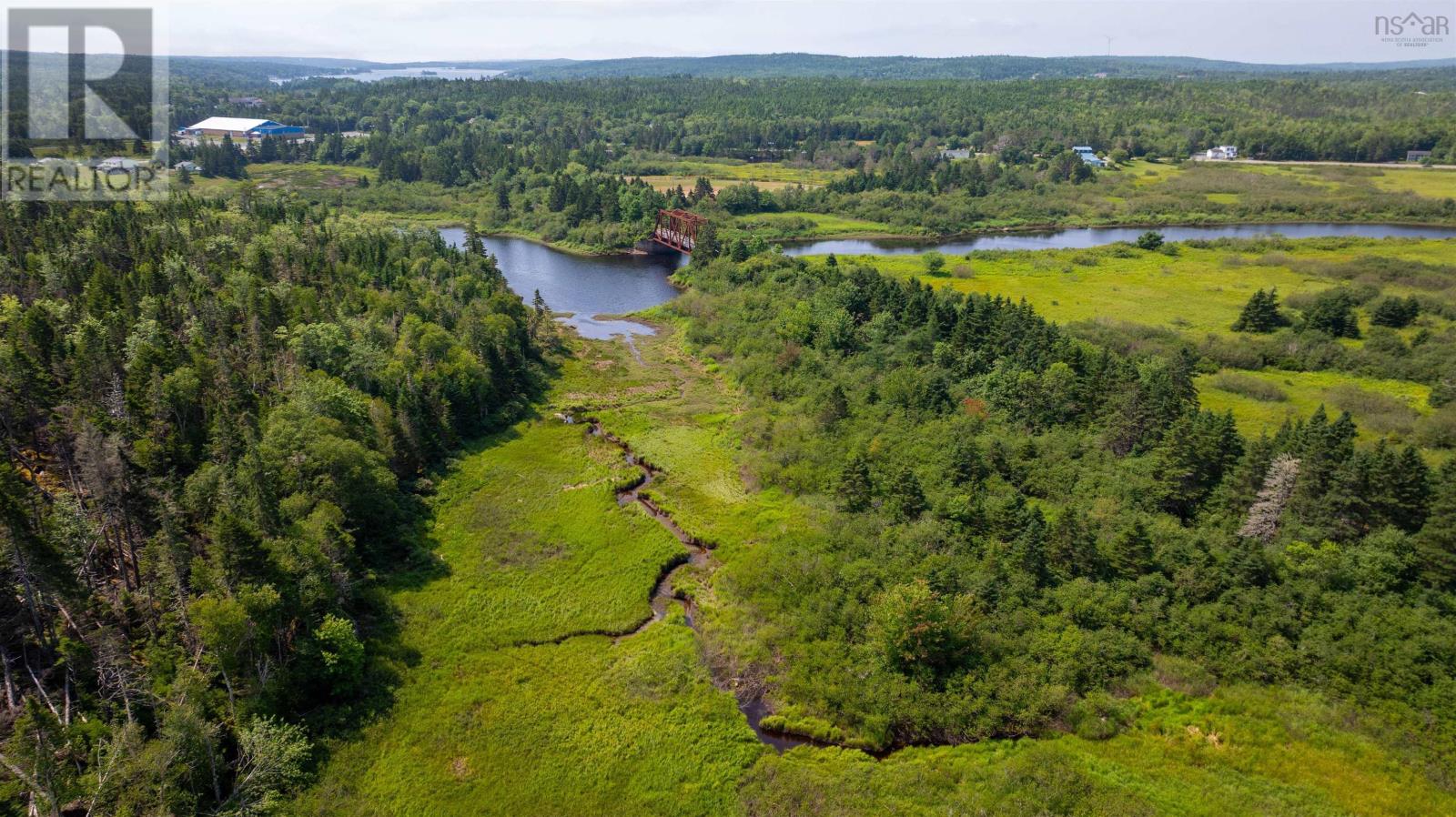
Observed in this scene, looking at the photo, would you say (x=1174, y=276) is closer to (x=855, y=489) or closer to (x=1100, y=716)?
(x=855, y=489)

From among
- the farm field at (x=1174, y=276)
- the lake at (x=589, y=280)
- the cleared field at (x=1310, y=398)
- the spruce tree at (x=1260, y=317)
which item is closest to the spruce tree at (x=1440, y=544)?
the cleared field at (x=1310, y=398)

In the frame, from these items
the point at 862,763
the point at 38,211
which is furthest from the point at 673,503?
the point at 38,211

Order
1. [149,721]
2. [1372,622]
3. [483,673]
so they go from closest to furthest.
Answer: [149,721], [1372,622], [483,673]

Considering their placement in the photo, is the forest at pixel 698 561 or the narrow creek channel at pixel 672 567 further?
the narrow creek channel at pixel 672 567

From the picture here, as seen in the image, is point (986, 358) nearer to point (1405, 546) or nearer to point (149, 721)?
point (1405, 546)

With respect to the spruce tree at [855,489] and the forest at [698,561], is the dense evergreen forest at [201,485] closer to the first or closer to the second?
the forest at [698,561]

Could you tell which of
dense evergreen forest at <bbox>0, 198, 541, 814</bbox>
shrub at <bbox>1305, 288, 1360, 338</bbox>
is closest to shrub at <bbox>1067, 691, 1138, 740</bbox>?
dense evergreen forest at <bbox>0, 198, 541, 814</bbox>

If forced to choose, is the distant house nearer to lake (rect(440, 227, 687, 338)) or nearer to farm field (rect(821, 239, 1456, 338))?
lake (rect(440, 227, 687, 338))
